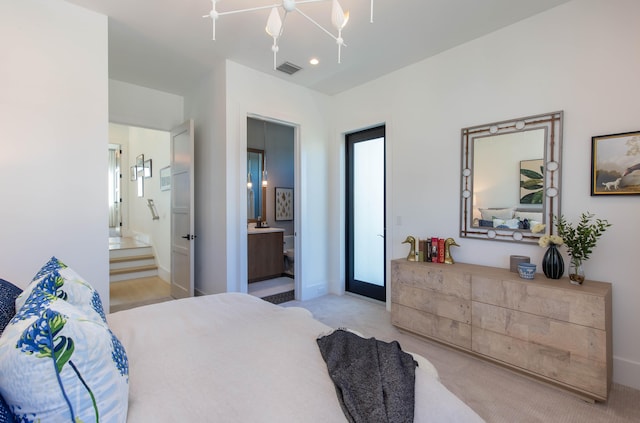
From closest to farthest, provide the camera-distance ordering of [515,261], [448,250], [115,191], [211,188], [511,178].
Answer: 1. [515,261]
2. [511,178]
3. [448,250]
4. [211,188]
5. [115,191]

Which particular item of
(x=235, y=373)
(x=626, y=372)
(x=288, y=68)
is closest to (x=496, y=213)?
(x=626, y=372)

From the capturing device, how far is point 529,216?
2531 millimetres

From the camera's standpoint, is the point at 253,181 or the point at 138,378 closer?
the point at 138,378

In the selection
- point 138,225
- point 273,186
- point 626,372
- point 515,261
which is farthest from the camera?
point 138,225

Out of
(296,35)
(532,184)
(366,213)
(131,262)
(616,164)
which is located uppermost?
(296,35)

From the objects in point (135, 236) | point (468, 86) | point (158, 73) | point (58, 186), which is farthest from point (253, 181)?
point (468, 86)

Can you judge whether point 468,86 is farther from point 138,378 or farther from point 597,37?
point 138,378

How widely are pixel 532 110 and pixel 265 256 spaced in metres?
4.03

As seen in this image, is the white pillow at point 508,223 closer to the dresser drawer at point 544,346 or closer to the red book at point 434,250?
the red book at point 434,250

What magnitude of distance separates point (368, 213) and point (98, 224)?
2.96m

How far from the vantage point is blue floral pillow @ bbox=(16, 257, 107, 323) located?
1124 mm

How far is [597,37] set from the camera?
2.23 meters

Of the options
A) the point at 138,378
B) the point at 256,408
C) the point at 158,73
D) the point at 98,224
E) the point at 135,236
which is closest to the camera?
the point at 256,408

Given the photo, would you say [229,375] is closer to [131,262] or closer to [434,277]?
[434,277]
